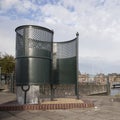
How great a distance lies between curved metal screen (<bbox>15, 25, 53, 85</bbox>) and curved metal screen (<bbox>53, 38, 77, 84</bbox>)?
1.08m

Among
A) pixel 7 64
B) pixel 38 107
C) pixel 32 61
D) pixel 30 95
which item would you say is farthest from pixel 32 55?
pixel 7 64

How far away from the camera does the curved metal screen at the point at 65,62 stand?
9586mm

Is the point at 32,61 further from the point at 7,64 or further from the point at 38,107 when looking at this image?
the point at 7,64

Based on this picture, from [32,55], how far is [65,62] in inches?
73.9

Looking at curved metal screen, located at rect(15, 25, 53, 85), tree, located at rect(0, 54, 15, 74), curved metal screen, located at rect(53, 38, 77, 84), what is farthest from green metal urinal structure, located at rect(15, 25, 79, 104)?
tree, located at rect(0, 54, 15, 74)

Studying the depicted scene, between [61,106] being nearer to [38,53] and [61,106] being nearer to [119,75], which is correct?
[38,53]

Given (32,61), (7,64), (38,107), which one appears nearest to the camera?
(38,107)

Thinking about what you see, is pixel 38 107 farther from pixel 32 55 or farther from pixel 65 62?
pixel 65 62

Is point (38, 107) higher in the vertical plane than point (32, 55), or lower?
lower

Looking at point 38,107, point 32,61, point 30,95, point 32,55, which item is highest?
point 32,55

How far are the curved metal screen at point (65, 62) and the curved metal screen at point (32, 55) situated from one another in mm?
1078

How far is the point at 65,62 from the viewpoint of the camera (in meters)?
9.66

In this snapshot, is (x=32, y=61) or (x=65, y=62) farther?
(x=65, y=62)

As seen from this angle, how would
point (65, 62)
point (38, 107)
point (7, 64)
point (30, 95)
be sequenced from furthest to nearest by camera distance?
point (7, 64), point (65, 62), point (30, 95), point (38, 107)
